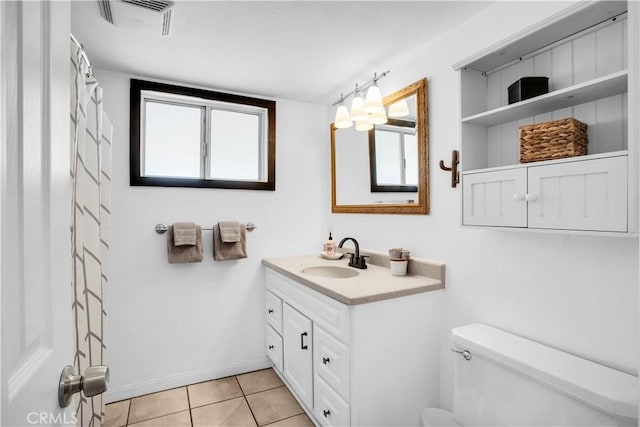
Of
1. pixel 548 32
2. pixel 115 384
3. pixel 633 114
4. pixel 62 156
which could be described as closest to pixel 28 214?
Result: pixel 62 156

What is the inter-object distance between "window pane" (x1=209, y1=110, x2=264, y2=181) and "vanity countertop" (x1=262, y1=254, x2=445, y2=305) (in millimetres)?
900

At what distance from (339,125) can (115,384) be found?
2317 mm

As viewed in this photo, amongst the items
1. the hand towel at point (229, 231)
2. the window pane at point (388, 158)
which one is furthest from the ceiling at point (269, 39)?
the hand towel at point (229, 231)

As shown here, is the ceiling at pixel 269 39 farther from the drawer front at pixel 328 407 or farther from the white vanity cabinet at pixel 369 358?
the drawer front at pixel 328 407

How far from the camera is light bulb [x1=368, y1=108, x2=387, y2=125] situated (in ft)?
6.37

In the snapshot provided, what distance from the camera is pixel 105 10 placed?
57.2 inches

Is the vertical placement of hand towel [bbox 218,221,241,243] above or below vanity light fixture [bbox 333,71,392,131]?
below

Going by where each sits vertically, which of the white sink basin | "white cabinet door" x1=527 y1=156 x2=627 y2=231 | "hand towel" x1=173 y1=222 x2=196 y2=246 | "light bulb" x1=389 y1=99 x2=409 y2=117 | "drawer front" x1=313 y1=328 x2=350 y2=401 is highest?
"light bulb" x1=389 y1=99 x2=409 y2=117

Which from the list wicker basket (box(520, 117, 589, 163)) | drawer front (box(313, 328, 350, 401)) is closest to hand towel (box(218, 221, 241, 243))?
drawer front (box(313, 328, 350, 401))

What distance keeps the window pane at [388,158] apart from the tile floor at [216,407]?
61.5 inches

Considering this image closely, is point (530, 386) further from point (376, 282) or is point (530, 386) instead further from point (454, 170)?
point (454, 170)

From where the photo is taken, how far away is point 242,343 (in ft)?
8.20

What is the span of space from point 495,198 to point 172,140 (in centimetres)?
215

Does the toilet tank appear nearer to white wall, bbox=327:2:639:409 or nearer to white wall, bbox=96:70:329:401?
white wall, bbox=327:2:639:409
